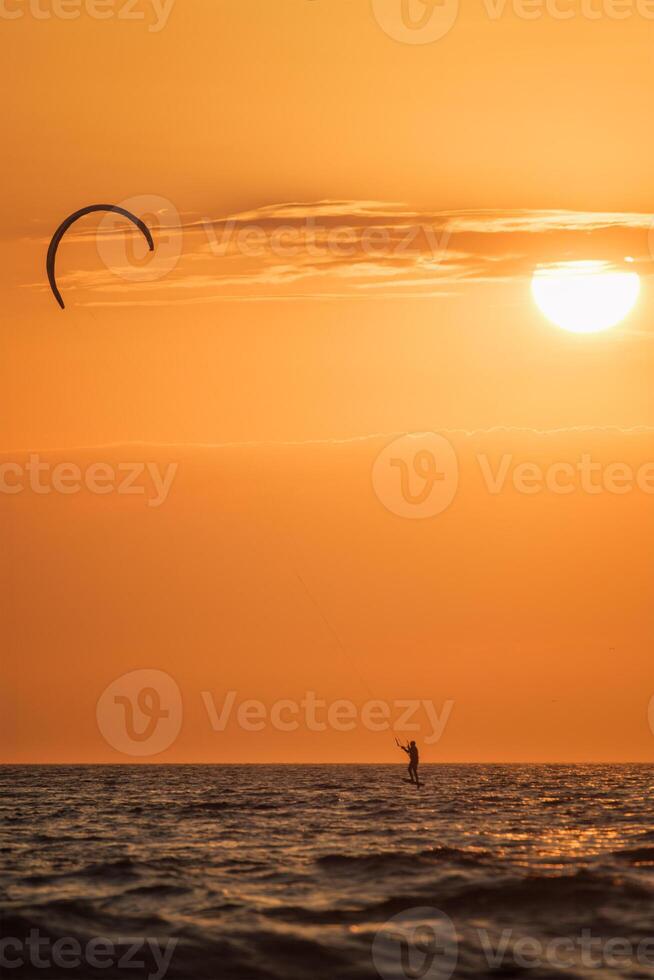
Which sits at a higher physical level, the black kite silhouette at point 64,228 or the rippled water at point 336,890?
the black kite silhouette at point 64,228

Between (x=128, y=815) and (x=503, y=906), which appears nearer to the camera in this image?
(x=503, y=906)

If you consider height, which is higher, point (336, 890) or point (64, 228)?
point (64, 228)

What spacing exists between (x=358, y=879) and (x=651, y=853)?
8143 millimetres

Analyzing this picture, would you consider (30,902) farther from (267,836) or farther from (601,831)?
(601,831)

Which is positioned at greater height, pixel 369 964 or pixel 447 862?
pixel 447 862

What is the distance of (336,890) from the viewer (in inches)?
1024

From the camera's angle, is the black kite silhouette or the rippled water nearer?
the rippled water

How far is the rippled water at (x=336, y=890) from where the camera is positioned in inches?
813

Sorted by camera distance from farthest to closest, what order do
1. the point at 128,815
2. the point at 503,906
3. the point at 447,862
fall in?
the point at 128,815, the point at 447,862, the point at 503,906

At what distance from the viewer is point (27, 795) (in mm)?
63000

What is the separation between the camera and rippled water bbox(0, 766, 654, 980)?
2064cm

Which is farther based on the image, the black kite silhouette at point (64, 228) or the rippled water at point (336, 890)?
the black kite silhouette at point (64, 228)

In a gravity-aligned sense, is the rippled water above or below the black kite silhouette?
below

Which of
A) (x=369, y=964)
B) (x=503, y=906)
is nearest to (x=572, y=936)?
(x=503, y=906)
